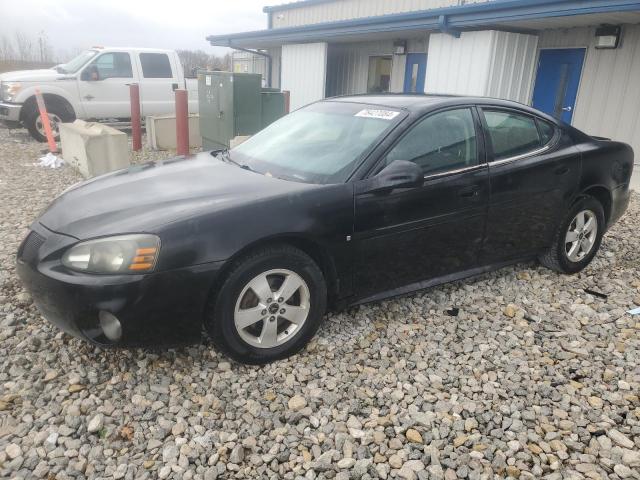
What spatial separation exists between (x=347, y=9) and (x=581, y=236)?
1285 centimetres

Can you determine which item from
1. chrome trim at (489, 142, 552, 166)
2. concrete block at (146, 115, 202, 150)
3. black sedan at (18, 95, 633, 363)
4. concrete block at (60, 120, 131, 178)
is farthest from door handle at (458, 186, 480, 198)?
concrete block at (146, 115, 202, 150)

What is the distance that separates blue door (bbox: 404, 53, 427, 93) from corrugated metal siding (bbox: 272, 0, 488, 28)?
143 centimetres

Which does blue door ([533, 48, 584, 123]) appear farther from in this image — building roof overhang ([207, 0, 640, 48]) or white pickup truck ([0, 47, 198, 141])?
white pickup truck ([0, 47, 198, 141])

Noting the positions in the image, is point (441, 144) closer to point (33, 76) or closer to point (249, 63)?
point (33, 76)

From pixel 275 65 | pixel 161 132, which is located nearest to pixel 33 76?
pixel 161 132

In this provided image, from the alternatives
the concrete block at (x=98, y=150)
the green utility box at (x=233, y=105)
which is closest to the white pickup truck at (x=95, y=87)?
the green utility box at (x=233, y=105)

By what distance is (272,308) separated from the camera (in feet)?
9.45

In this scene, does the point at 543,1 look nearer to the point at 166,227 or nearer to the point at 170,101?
the point at 166,227

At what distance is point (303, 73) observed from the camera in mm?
13648

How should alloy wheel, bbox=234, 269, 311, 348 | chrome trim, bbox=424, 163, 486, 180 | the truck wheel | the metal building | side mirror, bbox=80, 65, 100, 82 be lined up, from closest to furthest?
alloy wheel, bbox=234, 269, 311, 348 < chrome trim, bbox=424, 163, 486, 180 < the metal building < the truck wheel < side mirror, bbox=80, 65, 100, 82

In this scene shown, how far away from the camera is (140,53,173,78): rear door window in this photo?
11.6 meters

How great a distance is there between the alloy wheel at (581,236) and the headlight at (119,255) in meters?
3.40

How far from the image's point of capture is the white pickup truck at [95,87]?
10445 mm

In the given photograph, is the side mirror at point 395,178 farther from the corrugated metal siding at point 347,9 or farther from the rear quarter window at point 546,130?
the corrugated metal siding at point 347,9
